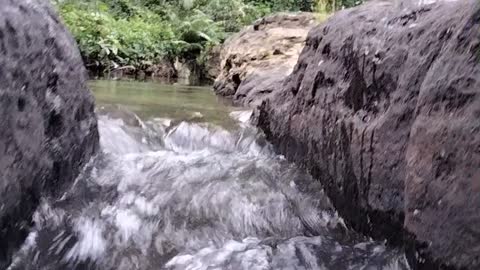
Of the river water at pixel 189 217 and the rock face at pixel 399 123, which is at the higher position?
the rock face at pixel 399 123

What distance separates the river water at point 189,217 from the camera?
90.6 inches

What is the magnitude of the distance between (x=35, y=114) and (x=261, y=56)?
17.4 ft

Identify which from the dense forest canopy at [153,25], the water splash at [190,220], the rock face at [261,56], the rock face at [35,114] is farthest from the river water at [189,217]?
the dense forest canopy at [153,25]

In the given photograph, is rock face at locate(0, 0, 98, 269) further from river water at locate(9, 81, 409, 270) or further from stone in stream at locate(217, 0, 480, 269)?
stone in stream at locate(217, 0, 480, 269)

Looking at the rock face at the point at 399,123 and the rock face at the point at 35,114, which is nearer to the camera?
the rock face at the point at 399,123

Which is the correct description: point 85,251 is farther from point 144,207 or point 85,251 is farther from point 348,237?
point 348,237

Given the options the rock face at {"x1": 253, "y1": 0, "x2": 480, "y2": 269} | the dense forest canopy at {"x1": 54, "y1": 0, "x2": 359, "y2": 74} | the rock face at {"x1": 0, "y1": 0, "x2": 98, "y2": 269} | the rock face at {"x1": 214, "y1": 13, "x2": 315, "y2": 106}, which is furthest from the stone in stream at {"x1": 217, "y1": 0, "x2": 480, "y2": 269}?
the dense forest canopy at {"x1": 54, "y1": 0, "x2": 359, "y2": 74}

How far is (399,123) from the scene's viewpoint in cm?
237

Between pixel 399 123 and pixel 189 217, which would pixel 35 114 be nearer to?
pixel 189 217

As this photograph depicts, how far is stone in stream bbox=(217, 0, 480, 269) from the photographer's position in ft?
5.82

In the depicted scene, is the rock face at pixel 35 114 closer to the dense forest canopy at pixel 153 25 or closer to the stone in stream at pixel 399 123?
the stone in stream at pixel 399 123

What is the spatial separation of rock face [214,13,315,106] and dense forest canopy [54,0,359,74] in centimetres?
64

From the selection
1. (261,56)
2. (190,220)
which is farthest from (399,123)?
(261,56)

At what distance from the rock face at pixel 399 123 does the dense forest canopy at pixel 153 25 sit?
193 inches
